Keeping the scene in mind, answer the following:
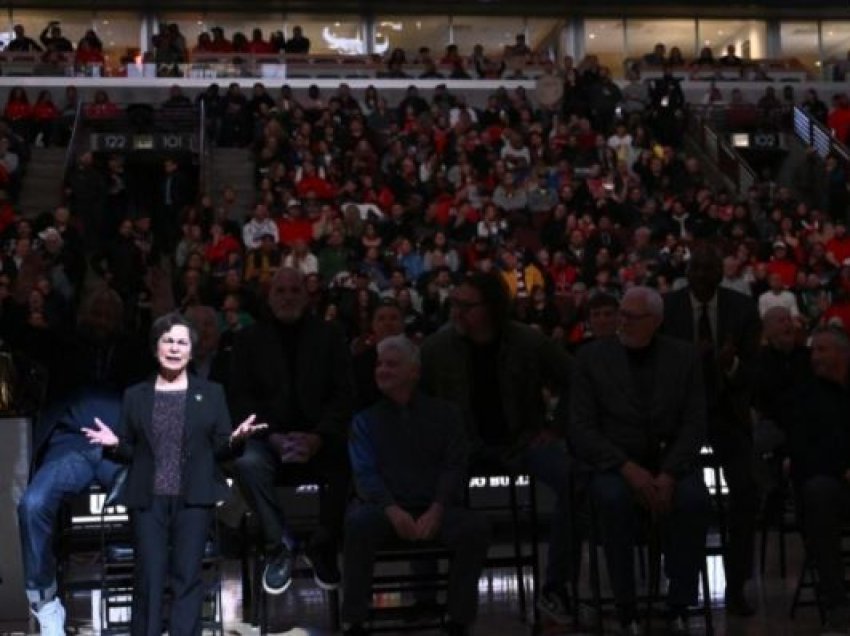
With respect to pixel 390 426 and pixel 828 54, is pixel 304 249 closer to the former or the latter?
pixel 390 426

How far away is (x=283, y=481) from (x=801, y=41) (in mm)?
31392

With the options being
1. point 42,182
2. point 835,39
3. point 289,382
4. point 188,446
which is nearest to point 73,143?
point 42,182

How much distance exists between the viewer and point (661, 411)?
8133 mm

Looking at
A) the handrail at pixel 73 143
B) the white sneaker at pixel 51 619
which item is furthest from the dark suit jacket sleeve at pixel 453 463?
the handrail at pixel 73 143

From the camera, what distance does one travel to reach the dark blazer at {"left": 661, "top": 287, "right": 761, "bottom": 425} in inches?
344

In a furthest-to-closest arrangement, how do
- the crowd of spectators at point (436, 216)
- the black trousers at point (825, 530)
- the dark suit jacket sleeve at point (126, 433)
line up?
1. the crowd of spectators at point (436, 216)
2. the black trousers at point (825, 530)
3. the dark suit jacket sleeve at point (126, 433)

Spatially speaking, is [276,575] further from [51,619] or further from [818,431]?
[818,431]

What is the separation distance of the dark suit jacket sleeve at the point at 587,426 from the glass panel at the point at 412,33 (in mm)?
29070

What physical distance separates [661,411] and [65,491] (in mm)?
3087

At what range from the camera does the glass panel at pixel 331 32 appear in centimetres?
3631

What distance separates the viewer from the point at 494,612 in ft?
28.8

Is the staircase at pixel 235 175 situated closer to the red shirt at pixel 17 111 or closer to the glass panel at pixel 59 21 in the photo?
the red shirt at pixel 17 111

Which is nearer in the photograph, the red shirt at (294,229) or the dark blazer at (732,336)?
the dark blazer at (732,336)

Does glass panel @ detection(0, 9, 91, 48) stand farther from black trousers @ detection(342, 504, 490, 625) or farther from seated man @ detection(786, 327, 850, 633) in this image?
black trousers @ detection(342, 504, 490, 625)
